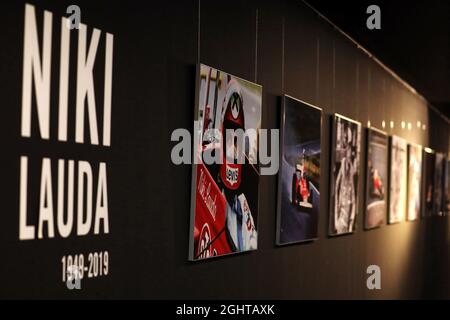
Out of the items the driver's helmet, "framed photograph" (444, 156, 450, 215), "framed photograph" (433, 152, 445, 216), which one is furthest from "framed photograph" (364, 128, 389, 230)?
"framed photograph" (444, 156, 450, 215)

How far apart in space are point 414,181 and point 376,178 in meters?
2.44

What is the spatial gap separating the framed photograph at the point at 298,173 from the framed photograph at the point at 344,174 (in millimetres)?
469

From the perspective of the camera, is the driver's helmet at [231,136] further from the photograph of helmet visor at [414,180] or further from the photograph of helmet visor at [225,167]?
the photograph of helmet visor at [414,180]

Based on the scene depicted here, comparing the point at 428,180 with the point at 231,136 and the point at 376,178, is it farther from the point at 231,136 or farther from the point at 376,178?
the point at 231,136

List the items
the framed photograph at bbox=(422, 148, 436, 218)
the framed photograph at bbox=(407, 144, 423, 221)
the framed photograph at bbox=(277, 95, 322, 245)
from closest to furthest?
1. the framed photograph at bbox=(277, 95, 322, 245)
2. the framed photograph at bbox=(407, 144, 423, 221)
3. the framed photograph at bbox=(422, 148, 436, 218)

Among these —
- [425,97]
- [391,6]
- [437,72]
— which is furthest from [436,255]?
[391,6]

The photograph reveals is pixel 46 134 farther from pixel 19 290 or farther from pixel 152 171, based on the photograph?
pixel 152 171

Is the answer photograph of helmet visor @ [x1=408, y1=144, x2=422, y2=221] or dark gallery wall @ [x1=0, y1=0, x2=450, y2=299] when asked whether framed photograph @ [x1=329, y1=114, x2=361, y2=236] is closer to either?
dark gallery wall @ [x1=0, y1=0, x2=450, y2=299]

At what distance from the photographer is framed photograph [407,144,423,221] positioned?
990cm

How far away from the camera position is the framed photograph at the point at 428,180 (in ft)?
37.0

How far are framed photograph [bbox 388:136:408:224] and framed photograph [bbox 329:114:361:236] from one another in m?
1.66

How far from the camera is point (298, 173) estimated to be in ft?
17.9

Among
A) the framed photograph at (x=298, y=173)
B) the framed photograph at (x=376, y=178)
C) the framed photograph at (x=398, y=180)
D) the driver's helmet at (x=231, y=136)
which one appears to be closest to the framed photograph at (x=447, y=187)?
the framed photograph at (x=398, y=180)
